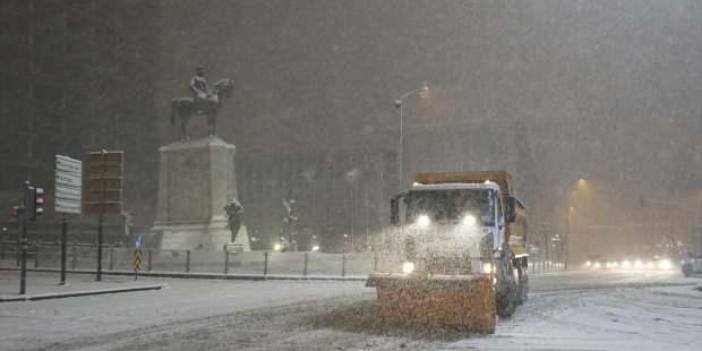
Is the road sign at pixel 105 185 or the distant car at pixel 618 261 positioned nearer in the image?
the road sign at pixel 105 185

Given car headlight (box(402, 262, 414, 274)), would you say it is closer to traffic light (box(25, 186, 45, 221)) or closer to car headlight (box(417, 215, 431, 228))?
car headlight (box(417, 215, 431, 228))

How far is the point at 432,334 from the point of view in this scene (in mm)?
14102

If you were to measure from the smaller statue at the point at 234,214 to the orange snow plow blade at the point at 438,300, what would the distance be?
3395 centimetres

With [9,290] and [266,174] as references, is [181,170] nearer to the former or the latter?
[9,290]

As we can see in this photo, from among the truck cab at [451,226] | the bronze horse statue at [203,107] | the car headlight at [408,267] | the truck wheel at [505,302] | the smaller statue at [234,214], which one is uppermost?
the bronze horse statue at [203,107]

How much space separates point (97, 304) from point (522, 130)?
11961 centimetres

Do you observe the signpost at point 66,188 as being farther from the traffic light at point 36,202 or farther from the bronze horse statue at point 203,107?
the bronze horse statue at point 203,107

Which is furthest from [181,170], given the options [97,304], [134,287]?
[97,304]

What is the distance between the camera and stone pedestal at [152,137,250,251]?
48.6 meters

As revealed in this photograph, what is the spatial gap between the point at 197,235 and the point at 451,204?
33.8 metres

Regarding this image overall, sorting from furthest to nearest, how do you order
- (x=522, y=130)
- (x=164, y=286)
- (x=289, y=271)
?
(x=522, y=130), (x=289, y=271), (x=164, y=286)

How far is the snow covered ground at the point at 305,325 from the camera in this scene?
12.6 meters

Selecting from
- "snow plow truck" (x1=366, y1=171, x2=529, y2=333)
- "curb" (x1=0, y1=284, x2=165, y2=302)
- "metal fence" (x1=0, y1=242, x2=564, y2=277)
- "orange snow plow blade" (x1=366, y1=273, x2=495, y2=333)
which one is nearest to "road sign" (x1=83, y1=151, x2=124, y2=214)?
"curb" (x1=0, y1=284, x2=165, y2=302)

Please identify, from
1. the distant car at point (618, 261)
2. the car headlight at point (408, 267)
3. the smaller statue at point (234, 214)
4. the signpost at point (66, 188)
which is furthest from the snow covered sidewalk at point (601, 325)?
the distant car at point (618, 261)
